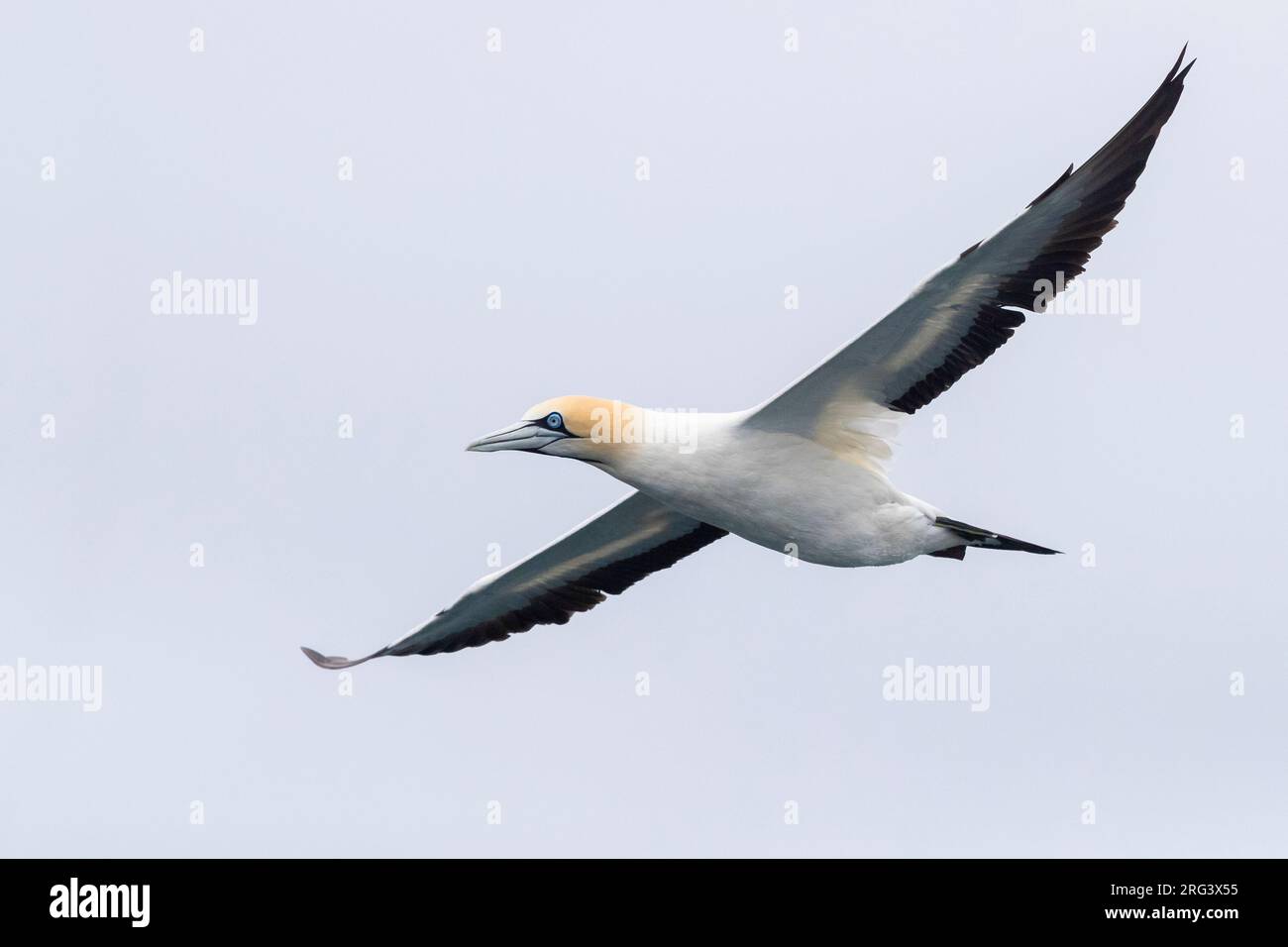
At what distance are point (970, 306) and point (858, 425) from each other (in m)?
1.72

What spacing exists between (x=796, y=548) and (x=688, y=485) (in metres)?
1.33

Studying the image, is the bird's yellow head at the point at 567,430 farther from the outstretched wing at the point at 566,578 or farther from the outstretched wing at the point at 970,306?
the outstretched wing at the point at 566,578

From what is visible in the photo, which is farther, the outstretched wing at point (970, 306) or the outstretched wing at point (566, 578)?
the outstretched wing at point (566, 578)

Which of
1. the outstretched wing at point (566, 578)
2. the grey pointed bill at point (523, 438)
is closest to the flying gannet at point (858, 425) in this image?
the grey pointed bill at point (523, 438)

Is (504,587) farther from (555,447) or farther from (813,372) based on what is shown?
(813,372)

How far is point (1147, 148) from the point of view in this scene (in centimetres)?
1791

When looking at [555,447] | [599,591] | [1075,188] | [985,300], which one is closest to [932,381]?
[985,300]

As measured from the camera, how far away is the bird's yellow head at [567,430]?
757 inches

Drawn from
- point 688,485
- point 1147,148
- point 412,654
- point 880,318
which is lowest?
point 412,654

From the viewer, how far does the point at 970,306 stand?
18922 mm

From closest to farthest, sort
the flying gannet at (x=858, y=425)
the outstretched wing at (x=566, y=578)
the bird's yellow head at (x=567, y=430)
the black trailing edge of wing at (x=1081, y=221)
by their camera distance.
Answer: the black trailing edge of wing at (x=1081, y=221), the flying gannet at (x=858, y=425), the bird's yellow head at (x=567, y=430), the outstretched wing at (x=566, y=578)

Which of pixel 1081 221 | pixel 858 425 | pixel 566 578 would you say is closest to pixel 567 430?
pixel 858 425

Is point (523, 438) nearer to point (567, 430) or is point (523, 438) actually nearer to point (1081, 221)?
point (567, 430)

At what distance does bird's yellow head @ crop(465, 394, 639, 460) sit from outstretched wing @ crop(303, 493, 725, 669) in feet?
7.77
